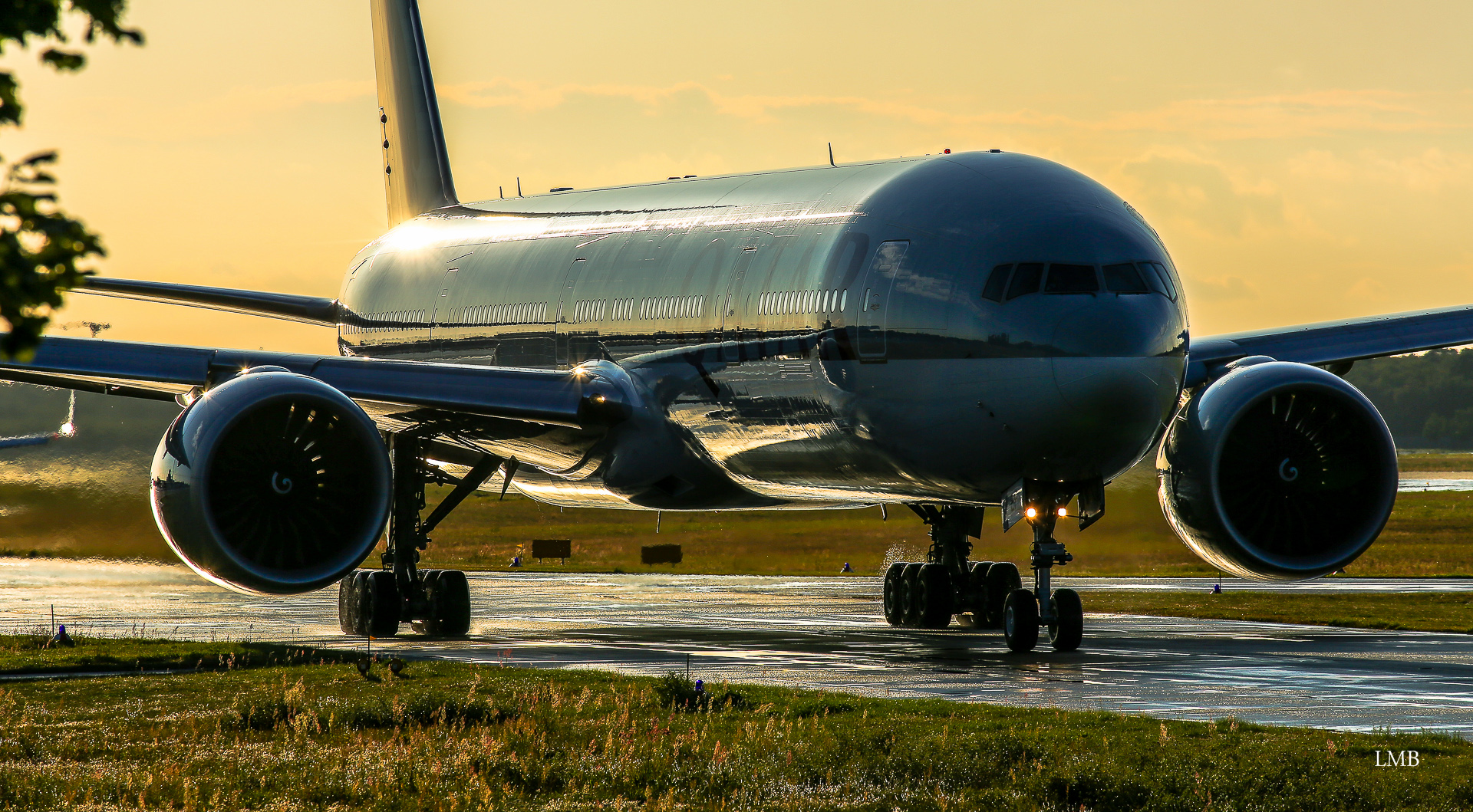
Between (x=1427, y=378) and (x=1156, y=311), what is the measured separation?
117m

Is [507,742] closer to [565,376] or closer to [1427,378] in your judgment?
[565,376]

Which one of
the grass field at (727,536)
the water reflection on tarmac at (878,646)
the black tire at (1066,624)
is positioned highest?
the grass field at (727,536)

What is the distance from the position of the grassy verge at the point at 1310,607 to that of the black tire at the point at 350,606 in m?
9.79

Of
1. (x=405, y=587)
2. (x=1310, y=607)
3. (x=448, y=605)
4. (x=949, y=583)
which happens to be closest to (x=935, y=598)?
(x=949, y=583)

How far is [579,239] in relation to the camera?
72.9 feet

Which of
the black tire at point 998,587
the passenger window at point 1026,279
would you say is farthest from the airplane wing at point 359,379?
the passenger window at point 1026,279

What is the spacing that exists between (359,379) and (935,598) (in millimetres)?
7428

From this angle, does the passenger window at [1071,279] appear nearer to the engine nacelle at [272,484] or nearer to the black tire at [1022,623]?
the black tire at [1022,623]

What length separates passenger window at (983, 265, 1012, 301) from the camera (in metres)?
14.5

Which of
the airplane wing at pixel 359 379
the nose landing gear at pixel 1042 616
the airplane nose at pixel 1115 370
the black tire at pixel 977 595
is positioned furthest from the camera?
the black tire at pixel 977 595

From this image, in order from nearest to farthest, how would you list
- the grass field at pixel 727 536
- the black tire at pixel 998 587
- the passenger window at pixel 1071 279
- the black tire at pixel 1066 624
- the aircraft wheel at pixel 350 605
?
the passenger window at pixel 1071 279 < the black tire at pixel 1066 624 < the aircraft wheel at pixel 350 605 < the black tire at pixel 998 587 < the grass field at pixel 727 536

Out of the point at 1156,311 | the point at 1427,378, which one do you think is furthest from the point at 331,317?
the point at 1427,378

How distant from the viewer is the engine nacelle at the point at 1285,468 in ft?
53.3

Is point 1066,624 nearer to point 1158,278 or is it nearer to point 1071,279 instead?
point 1158,278
